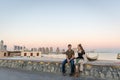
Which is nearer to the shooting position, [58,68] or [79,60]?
[79,60]

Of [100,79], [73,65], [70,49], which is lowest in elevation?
[100,79]

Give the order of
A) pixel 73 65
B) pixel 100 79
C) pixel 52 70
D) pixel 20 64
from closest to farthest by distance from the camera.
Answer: pixel 100 79 → pixel 73 65 → pixel 52 70 → pixel 20 64

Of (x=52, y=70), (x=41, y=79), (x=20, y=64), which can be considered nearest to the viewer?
(x=41, y=79)

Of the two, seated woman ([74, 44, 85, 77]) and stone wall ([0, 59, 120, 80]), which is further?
seated woman ([74, 44, 85, 77])

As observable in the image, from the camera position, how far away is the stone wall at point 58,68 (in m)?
11.7

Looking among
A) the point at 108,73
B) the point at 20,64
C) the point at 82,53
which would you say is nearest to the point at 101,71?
the point at 108,73

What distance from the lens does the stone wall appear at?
11672mm

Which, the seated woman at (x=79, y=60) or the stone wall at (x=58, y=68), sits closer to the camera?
the stone wall at (x=58, y=68)

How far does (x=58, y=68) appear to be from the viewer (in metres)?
14.3

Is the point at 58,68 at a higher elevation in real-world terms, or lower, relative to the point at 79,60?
lower

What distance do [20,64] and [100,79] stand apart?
8.35m

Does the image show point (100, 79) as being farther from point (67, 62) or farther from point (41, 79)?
point (41, 79)

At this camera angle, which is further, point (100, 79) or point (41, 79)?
point (100, 79)

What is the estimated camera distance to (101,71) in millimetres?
12141
